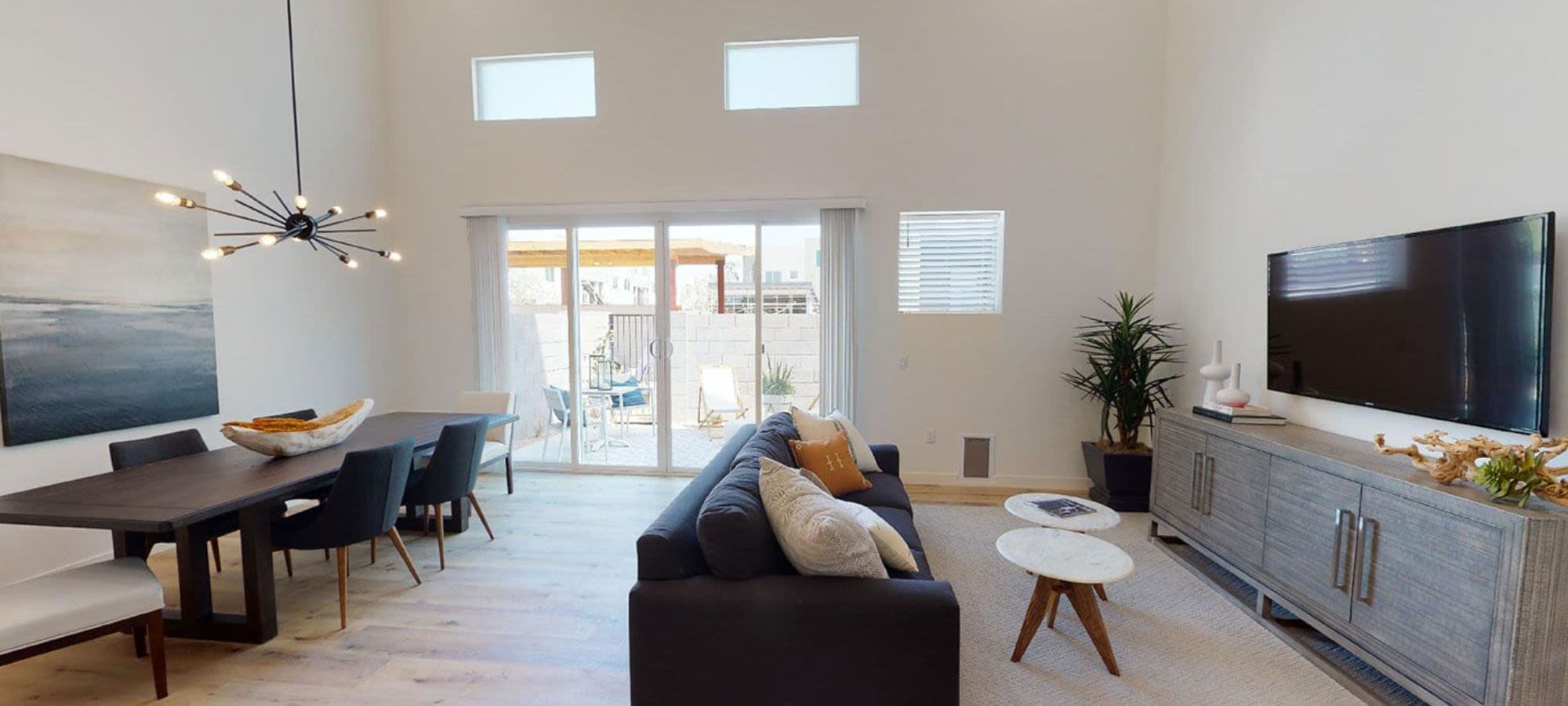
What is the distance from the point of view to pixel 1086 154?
4.57 metres

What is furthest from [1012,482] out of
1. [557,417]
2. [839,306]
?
[557,417]

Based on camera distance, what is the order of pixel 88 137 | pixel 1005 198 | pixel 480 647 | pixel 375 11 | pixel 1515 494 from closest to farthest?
1. pixel 1515 494
2. pixel 480 647
3. pixel 88 137
4. pixel 1005 198
5. pixel 375 11

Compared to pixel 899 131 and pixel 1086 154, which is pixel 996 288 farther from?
pixel 899 131

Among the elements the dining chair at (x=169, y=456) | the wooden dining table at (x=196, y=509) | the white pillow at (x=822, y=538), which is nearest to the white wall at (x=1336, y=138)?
the white pillow at (x=822, y=538)

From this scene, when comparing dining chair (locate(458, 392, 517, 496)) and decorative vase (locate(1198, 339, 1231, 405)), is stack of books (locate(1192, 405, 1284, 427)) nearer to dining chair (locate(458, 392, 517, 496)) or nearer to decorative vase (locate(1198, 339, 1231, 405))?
decorative vase (locate(1198, 339, 1231, 405))

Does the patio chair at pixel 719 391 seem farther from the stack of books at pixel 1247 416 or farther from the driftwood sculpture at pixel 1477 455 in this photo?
the driftwood sculpture at pixel 1477 455

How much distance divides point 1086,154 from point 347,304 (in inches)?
245

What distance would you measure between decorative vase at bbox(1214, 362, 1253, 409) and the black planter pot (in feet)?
3.09

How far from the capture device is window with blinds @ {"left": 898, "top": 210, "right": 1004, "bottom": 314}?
15.8 ft

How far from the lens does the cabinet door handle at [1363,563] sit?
2.18 metres

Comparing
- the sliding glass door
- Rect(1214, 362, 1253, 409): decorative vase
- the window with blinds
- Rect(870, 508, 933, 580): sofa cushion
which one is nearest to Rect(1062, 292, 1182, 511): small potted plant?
Rect(1214, 362, 1253, 409): decorative vase

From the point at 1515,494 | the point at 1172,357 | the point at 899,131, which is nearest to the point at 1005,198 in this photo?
the point at 899,131

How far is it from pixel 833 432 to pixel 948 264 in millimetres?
2125

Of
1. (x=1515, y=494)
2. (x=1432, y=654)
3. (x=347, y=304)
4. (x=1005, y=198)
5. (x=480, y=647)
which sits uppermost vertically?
(x=1005, y=198)
